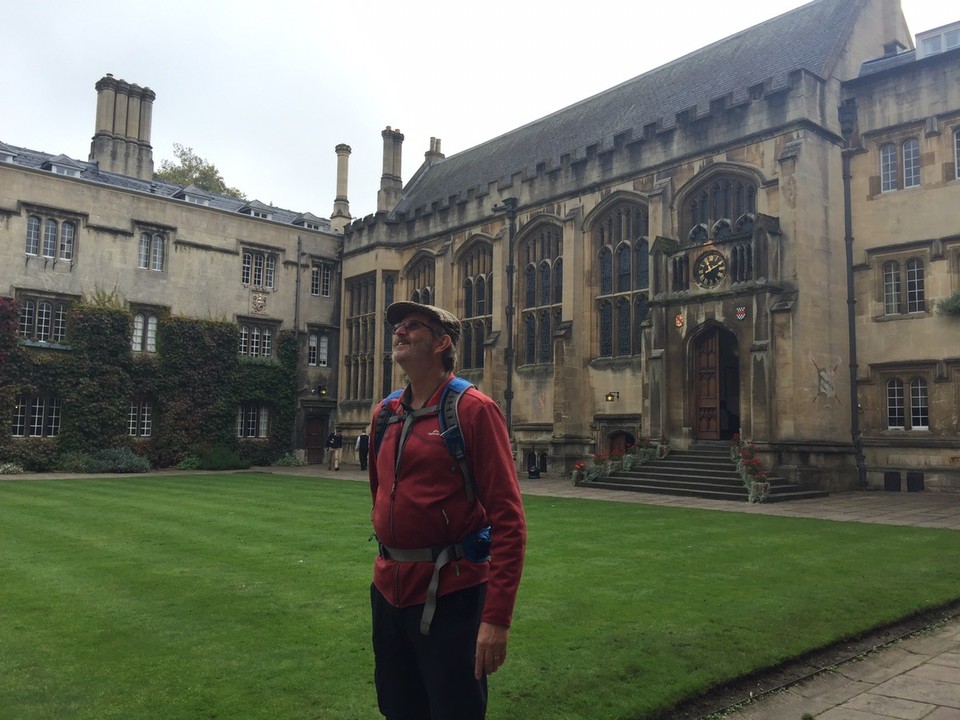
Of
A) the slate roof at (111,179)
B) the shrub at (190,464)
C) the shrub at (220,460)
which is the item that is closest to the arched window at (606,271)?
the shrub at (220,460)

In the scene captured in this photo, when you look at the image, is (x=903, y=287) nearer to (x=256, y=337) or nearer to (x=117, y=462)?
(x=256, y=337)

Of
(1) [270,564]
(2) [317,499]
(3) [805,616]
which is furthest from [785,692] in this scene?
(2) [317,499]

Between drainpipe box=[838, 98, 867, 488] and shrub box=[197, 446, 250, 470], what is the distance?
2077 cm

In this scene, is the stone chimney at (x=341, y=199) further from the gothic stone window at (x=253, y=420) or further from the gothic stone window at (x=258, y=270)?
the gothic stone window at (x=253, y=420)

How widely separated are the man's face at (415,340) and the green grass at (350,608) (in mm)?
2245

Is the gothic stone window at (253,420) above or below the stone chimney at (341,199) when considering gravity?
below

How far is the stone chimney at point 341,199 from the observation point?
39.7m

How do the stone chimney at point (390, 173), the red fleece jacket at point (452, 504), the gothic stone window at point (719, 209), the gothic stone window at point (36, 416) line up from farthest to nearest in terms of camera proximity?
the stone chimney at point (390, 173) < the gothic stone window at point (36, 416) < the gothic stone window at point (719, 209) < the red fleece jacket at point (452, 504)

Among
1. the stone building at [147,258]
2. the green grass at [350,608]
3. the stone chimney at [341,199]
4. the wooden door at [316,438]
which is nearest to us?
the green grass at [350,608]

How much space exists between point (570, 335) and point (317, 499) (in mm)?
11276

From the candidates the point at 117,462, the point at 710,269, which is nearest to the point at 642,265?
the point at 710,269

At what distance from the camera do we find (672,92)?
86.8ft

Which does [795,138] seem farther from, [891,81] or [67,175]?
[67,175]

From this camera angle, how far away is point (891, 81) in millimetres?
20562
